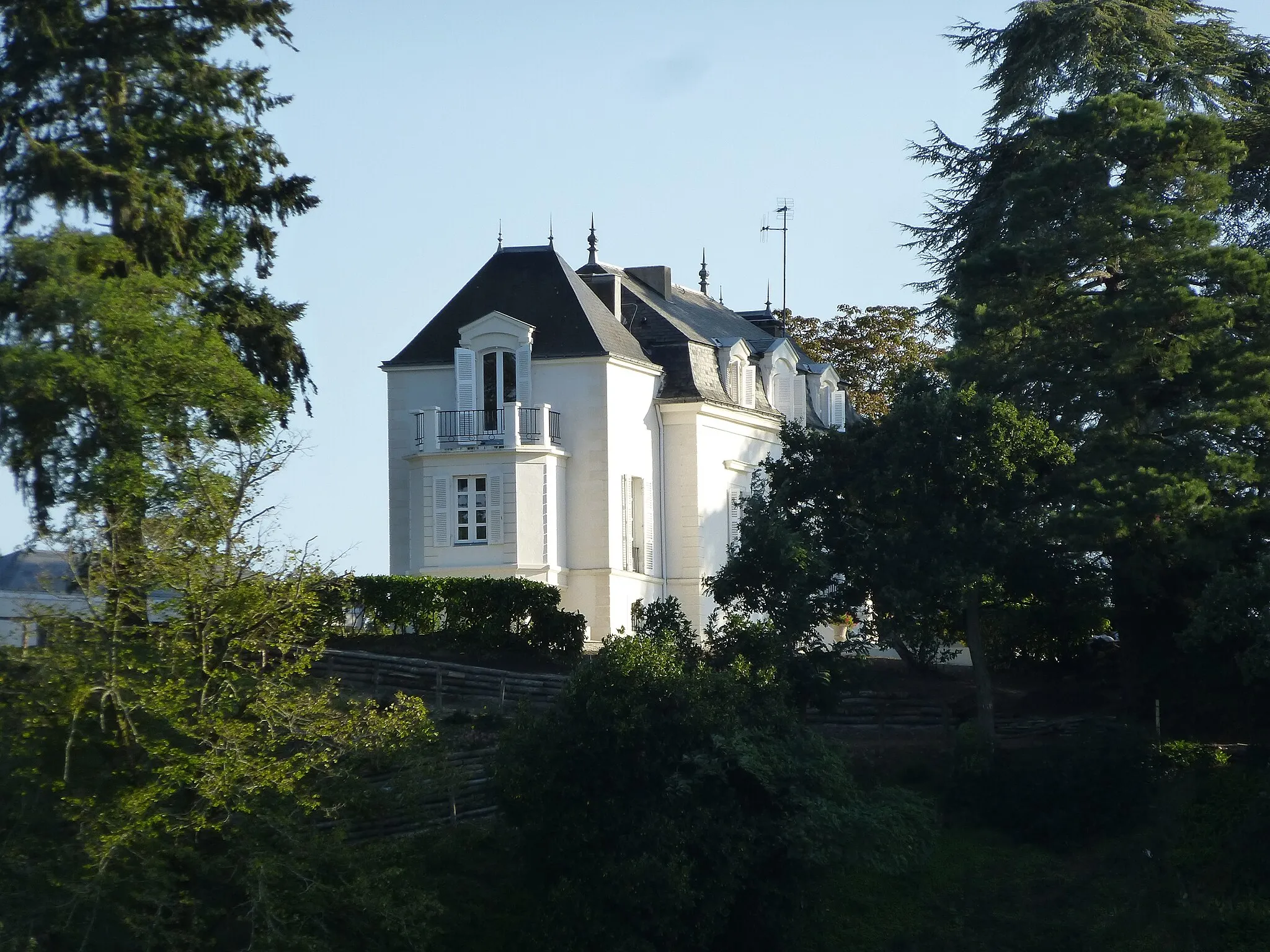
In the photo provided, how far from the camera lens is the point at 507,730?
84.9 ft

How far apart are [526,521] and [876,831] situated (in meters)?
17.1

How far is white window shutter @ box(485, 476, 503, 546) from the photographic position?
40.8 m

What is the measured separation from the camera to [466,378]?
41688 millimetres

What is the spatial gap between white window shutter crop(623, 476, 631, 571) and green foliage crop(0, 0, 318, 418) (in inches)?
444

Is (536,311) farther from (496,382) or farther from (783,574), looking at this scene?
(783,574)

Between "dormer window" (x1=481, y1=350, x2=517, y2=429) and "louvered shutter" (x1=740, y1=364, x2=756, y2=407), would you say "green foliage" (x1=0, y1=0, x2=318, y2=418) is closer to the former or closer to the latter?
"dormer window" (x1=481, y1=350, x2=517, y2=429)

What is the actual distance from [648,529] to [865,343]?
18.8 m

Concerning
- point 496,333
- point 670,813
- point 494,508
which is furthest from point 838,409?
point 670,813

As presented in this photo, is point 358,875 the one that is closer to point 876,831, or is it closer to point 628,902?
point 628,902

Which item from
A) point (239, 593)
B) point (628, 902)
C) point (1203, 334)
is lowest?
point (628, 902)

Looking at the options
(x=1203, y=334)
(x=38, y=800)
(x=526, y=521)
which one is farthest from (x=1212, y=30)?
(x=38, y=800)

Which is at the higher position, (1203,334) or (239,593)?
(1203,334)

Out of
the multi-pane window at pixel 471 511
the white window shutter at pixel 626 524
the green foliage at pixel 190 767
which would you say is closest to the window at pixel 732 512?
the white window shutter at pixel 626 524

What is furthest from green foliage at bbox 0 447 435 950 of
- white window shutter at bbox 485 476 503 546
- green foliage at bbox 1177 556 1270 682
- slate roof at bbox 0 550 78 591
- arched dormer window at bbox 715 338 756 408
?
arched dormer window at bbox 715 338 756 408
